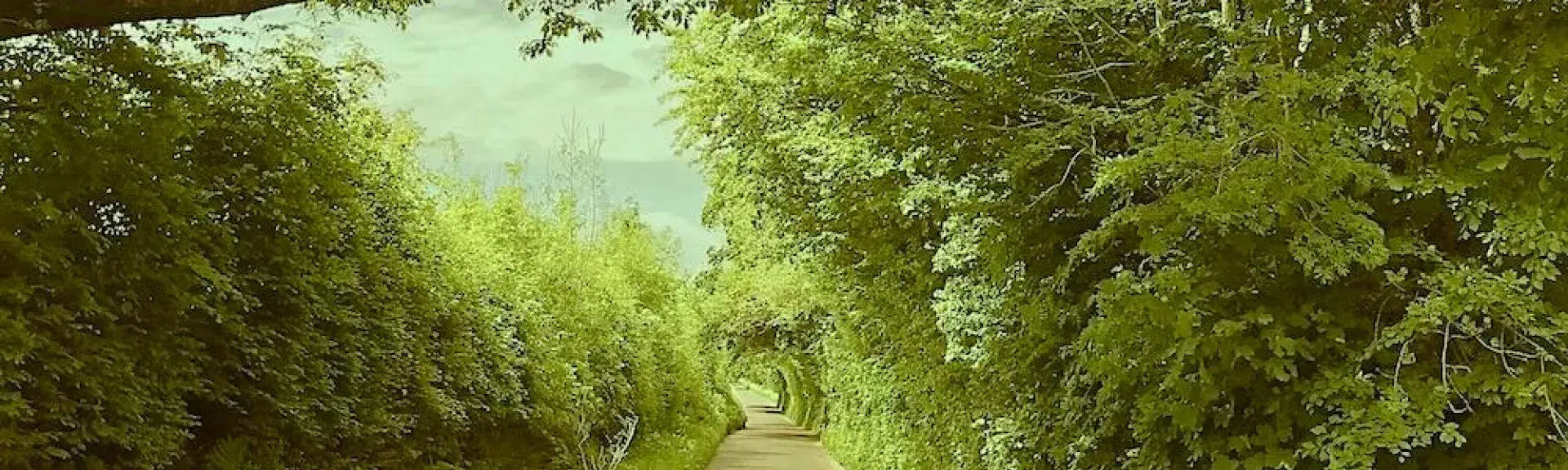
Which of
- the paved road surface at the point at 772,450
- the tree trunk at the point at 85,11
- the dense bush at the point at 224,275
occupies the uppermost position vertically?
the tree trunk at the point at 85,11

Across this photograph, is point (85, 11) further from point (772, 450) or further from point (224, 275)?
point (772, 450)

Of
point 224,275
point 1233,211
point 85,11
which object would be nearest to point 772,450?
point 224,275

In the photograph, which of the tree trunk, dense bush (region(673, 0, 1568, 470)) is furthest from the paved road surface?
the tree trunk

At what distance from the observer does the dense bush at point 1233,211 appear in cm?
365

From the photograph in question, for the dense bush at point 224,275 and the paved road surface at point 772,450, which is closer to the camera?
the dense bush at point 224,275

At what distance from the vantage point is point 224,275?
5.15 metres

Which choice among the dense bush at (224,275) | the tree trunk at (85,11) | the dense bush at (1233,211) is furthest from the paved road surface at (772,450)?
the tree trunk at (85,11)

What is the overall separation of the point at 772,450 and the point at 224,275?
20330 millimetres

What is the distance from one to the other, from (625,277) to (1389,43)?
58.4 ft

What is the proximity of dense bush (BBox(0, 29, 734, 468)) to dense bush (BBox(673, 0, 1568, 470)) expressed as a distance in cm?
259

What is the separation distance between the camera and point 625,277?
21.3 meters

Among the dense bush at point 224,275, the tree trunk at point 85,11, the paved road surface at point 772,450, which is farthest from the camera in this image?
the paved road surface at point 772,450

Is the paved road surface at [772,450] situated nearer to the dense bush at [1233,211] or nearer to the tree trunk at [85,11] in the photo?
the dense bush at [1233,211]

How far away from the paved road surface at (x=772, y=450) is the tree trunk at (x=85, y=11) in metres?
16.1
